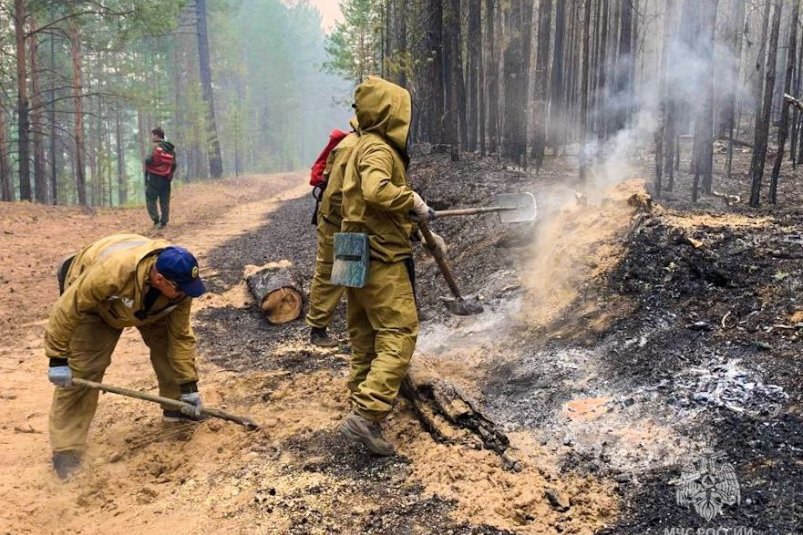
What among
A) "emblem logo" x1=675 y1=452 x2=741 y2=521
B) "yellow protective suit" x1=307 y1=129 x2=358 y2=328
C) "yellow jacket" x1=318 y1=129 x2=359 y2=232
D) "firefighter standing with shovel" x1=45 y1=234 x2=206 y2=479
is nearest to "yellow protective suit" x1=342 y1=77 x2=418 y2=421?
"yellow jacket" x1=318 y1=129 x2=359 y2=232

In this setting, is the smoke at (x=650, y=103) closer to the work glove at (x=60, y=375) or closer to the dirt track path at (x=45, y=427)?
the dirt track path at (x=45, y=427)

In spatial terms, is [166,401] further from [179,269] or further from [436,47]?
[436,47]

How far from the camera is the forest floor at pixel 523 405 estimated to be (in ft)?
9.75

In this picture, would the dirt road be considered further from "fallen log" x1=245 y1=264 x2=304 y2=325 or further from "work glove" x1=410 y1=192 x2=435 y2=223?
"work glove" x1=410 y1=192 x2=435 y2=223

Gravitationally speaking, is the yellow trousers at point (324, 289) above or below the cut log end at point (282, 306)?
above

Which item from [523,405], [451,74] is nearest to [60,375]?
[523,405]

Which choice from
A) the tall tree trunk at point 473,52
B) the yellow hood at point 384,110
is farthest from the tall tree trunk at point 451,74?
the yellow hood at point 384,110

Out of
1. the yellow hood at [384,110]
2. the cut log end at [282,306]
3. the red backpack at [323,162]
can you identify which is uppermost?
the yellow hood at [384,110]

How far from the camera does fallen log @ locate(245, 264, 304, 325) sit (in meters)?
6.78

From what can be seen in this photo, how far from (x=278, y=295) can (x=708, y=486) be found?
16.7ft

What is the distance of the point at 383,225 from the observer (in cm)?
371

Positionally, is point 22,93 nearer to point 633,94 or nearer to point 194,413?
point 194,413

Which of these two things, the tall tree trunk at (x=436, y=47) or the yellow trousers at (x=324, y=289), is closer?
the yellow trousers at (x=324, y=289)

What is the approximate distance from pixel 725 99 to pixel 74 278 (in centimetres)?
1988
